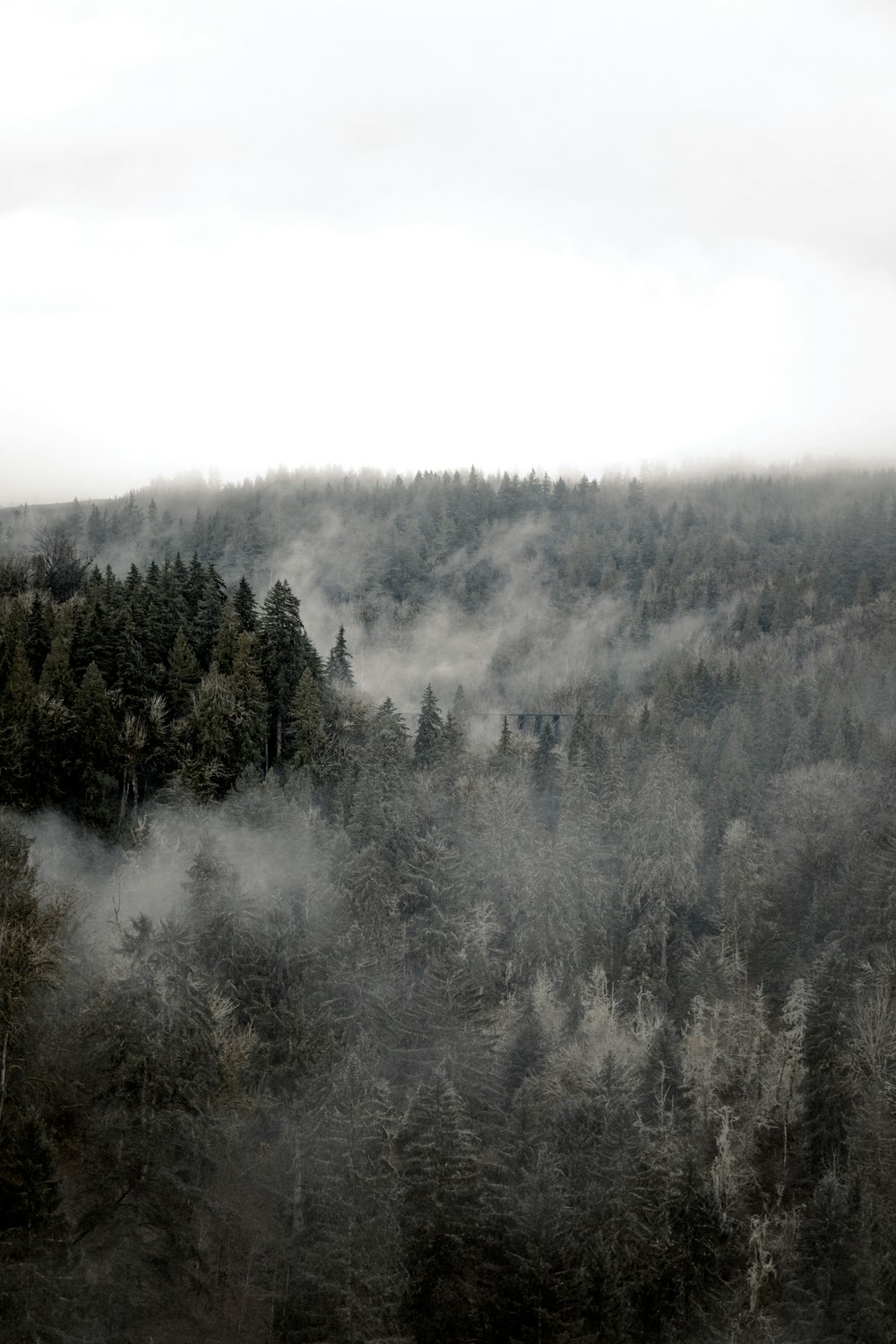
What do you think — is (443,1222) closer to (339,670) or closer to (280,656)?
(280,656)

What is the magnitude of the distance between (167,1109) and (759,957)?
177 ft

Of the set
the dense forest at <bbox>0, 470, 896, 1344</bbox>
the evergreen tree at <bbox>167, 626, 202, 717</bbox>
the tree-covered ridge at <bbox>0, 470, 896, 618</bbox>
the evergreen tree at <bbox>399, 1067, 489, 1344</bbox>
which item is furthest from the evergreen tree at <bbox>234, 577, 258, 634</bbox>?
the tree-covered ridge at <bbox>0, 470, 896, 618</bbox>

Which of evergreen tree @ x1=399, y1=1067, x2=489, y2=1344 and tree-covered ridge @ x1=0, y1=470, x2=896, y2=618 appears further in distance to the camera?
tree-covered ridge @ x1=0, y1=470, x2=896, y2=618

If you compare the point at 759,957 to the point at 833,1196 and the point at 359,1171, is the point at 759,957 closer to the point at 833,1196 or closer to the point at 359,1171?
the point at 833,1196

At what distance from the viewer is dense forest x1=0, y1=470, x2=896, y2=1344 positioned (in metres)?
41.6

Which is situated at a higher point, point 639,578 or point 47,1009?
point 639,578

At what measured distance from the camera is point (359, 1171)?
42.6 meters

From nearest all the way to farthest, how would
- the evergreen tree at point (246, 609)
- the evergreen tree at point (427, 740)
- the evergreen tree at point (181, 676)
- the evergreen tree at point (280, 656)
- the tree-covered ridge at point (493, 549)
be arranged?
the evergreen tree at point (181, 676), the evergreen tree at point (280, 656), the evergreen tree at point (246, 609), the evergreen tree at point (427, 740), the tree-covered ridge at point (493, 549)

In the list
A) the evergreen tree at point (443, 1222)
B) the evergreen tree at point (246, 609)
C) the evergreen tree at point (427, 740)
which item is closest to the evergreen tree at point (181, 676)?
the evergreen tree at point (246, 609)

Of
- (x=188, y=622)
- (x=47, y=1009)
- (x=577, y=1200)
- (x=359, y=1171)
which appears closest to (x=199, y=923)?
(x=47, y=1009)

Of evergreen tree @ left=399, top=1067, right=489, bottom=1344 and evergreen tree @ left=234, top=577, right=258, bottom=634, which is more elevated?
evergreen tree @ left=234, top=577, right=258, bottom=634

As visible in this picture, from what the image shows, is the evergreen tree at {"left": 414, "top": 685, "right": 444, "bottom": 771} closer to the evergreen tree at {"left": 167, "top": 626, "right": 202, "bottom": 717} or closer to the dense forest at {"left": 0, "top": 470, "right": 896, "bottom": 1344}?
the dense forest at {"left": 0, "top": 470, "right": 896, "bottom": 1344}

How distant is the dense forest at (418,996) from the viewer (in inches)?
1638

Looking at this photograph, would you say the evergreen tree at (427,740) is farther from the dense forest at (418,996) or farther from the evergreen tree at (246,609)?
the evergreen tree at (246,609)
